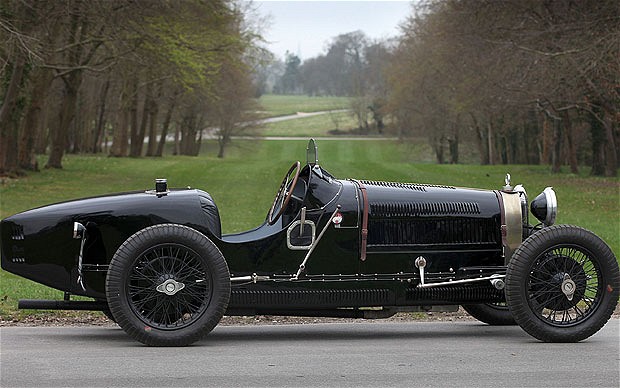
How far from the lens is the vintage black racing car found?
7.92 metres

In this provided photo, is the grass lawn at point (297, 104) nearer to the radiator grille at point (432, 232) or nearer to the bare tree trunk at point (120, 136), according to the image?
the bare tree trunk at point (120, 136)

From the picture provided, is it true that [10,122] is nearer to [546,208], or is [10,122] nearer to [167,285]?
[167,285]

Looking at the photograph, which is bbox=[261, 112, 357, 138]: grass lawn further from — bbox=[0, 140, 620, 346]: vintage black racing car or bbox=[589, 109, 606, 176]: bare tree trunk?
bbox=[0, 140, 620, 346]: vintage black racing car

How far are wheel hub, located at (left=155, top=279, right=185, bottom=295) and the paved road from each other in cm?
44

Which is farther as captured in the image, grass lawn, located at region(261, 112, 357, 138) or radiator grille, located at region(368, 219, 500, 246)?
grass lawn, located at region(261, 112, 357, 138)

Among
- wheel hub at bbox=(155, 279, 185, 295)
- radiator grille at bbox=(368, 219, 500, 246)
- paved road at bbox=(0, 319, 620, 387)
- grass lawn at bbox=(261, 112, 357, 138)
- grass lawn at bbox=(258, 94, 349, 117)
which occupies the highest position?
grass lawn at bbox=(258, 94, 349, 117)

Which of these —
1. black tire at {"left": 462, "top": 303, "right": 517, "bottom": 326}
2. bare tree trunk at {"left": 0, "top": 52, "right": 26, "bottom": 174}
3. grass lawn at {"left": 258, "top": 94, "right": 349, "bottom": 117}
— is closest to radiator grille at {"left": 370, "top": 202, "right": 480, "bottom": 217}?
black tire at {"left": 462, "top": 303, "right": 517, "bottom": 326}

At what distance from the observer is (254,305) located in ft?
26.8

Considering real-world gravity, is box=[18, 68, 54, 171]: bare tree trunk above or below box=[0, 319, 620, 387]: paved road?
above

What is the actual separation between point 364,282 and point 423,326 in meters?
1.14

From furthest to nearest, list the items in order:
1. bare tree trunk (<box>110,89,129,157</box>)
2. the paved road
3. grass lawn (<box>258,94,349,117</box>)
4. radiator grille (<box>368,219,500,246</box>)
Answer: grass lawn (<box>258,94,349,117</box>)
bare tree trunk (<box>110,89,129,157</box>)
radiator grille (<box>368,219,500,246</box>)
the paved road

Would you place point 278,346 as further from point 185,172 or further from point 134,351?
point 185,172

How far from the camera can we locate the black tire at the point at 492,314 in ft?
30.2

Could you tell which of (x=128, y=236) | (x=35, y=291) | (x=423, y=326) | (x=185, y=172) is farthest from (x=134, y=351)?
(x=185, y=172)
